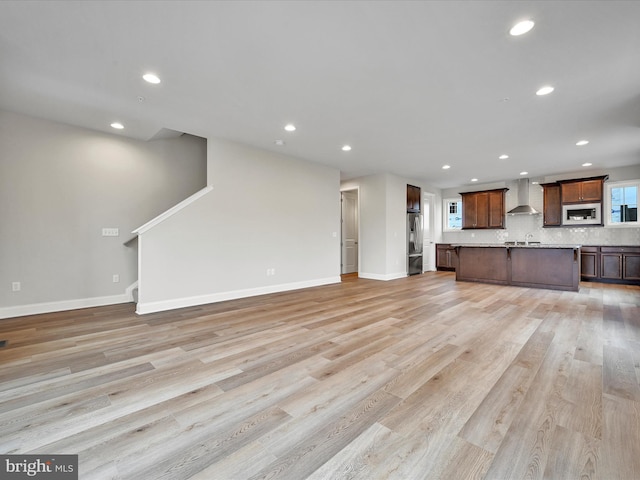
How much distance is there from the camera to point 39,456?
134 cm

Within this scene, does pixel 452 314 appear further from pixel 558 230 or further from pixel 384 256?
pixel 558 230

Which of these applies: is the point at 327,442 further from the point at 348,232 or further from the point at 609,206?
the point at 609,206

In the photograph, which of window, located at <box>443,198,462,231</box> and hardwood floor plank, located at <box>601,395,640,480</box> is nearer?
hardwood floor plank, located at <box>601,395,640,480</box>

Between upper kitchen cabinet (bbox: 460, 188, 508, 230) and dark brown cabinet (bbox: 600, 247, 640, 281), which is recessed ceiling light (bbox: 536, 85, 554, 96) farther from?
dark brown cabinet (bbox: 600, 247, 640, 281)

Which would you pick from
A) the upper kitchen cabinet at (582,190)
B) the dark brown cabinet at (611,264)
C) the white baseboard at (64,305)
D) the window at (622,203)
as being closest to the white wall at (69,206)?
the white baseboard at (64,305)

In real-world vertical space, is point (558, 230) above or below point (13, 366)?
above

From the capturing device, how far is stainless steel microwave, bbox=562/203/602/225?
6754mm

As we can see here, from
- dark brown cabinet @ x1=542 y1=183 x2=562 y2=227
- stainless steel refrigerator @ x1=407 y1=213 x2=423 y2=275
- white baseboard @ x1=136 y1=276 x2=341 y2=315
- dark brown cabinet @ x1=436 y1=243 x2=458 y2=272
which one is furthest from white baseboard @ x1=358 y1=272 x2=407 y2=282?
dark brown cabinet @ x1=542 y1=183 x2=562 y2=227

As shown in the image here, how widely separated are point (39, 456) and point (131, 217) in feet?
13.7

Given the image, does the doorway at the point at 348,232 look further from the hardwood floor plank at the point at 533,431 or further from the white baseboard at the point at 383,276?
the hardwood floor plank at the point at 533,431

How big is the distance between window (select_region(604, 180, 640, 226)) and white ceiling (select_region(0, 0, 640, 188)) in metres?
2.86

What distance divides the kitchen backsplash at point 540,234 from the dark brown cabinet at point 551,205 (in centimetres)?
19

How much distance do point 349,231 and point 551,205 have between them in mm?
5392

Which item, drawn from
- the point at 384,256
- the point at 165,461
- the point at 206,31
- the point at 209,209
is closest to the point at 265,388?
the point at 165,461
